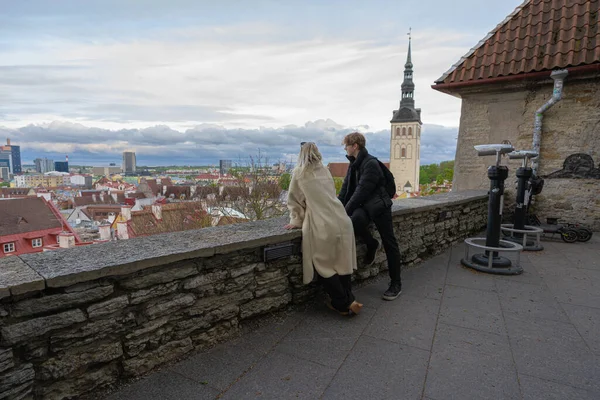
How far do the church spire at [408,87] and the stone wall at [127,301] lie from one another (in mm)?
88868

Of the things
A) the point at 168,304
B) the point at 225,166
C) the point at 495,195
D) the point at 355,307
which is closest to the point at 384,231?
the point at 355,307

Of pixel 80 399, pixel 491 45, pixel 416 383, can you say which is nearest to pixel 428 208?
pixel 416 383

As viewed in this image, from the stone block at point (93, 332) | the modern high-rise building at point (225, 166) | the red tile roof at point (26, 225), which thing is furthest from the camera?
the modern high-rise building at point (225, 166)

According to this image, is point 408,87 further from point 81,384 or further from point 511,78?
point 81,384

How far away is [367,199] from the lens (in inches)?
136

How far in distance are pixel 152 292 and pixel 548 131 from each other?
8387mm

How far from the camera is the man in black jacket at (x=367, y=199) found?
3.40m

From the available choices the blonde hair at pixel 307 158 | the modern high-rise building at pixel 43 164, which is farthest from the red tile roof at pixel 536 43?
the modern high-rise building at pixel 43 164

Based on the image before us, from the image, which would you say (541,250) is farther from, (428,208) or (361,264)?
(361,264)

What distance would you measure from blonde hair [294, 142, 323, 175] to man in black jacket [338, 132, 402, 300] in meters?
0.61

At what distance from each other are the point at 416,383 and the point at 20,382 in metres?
2.27

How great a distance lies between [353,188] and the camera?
371 cm

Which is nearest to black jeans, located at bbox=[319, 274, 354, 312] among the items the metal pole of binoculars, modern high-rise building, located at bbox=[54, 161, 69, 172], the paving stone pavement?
the paving stone pavement

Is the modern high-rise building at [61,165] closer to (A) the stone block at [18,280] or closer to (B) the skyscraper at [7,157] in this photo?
(B) the skyscraper at [7,157]
